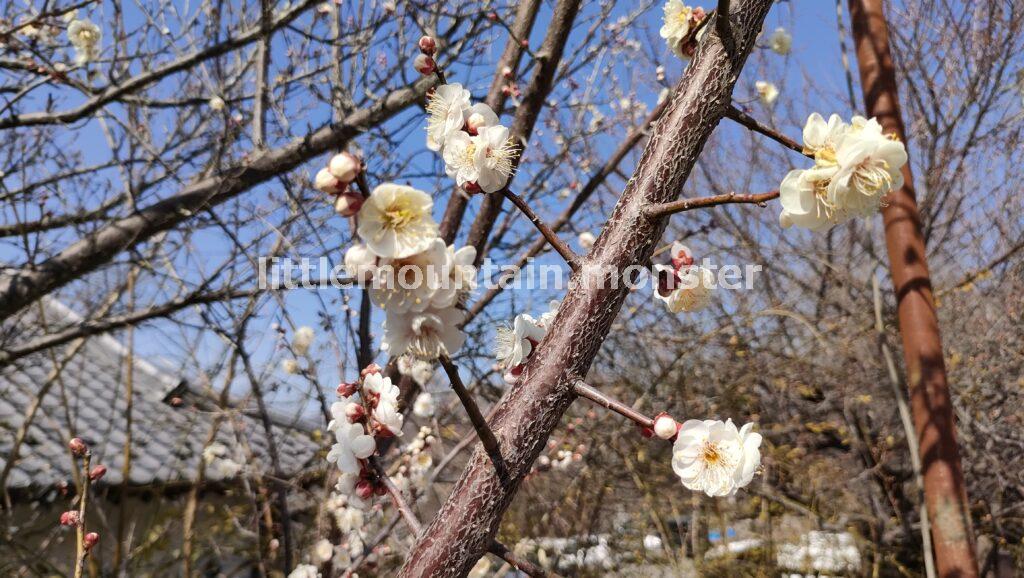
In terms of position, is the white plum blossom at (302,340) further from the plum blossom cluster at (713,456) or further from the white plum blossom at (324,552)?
the plum blossom cluster at (713,456)

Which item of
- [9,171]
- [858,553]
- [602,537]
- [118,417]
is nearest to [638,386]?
[602,537]

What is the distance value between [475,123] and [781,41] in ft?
10.6

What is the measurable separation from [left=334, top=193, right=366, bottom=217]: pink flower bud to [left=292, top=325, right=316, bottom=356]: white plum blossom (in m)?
2.79

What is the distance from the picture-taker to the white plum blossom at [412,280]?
0.65 m

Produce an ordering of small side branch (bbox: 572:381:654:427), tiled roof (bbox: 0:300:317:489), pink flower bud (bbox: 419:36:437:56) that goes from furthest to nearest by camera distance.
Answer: tiled roof (bbox: 0:300:317:489) → pink flower bud (bbox: 419:36:437:56) → small side branch (bbox: 572:381:654:427)

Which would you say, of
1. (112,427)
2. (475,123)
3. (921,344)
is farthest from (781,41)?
(112,427)

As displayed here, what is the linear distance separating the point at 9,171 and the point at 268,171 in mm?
1862

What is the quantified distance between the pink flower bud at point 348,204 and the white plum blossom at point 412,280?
0.06 metres

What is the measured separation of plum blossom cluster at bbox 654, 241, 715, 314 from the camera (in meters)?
0.94

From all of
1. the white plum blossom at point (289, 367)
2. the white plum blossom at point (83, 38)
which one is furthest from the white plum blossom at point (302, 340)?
the white plum blossom at point (83, 38)

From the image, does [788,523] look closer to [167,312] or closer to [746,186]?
[746,186]

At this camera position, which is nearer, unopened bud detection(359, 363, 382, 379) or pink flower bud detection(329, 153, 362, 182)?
pink flower bud detection(329, 153, 362, 182)

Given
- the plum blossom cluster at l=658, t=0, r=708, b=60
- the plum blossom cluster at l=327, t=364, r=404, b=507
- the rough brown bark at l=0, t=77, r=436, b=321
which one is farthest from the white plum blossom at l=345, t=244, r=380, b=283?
the rough brown bark at l=0, t=77, r=436, b=321

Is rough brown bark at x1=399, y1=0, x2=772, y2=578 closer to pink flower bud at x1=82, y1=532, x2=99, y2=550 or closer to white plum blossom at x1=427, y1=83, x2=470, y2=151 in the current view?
white plum blossom at x1=427, y1=83, x2=470, y2=151
